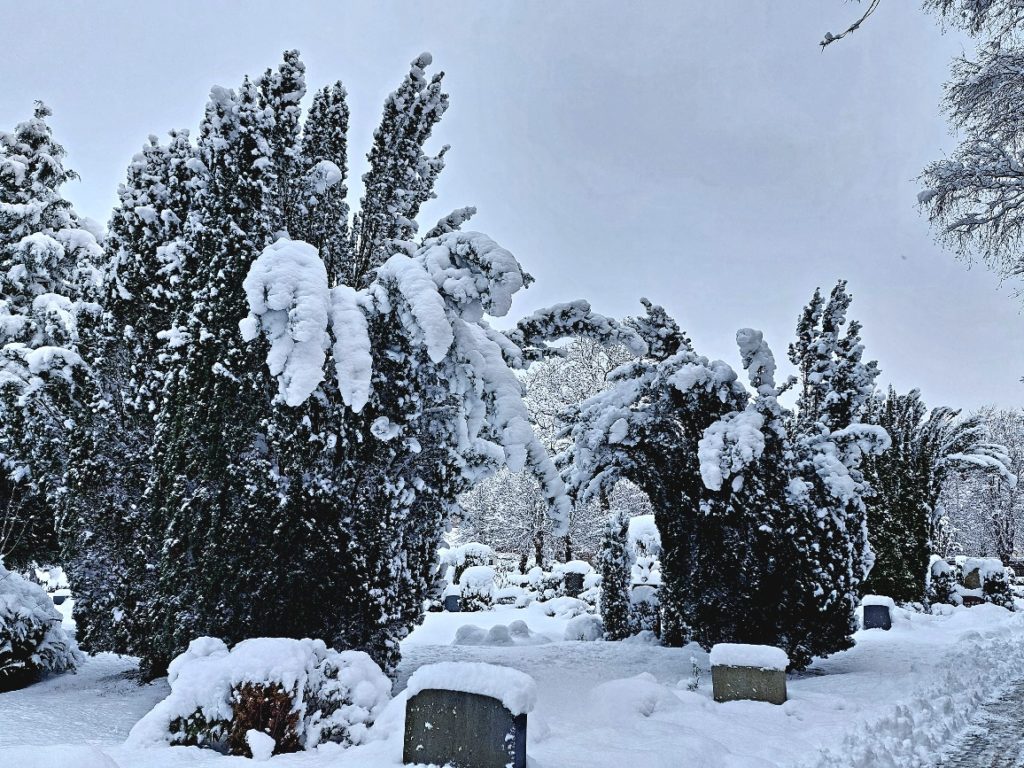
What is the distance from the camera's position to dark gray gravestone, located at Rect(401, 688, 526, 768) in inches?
Result: 143

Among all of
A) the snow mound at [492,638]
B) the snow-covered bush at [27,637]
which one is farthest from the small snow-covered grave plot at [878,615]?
the snow-covered bush at [27,637]

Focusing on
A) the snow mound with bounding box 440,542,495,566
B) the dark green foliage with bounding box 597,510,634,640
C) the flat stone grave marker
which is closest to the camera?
the dark green foliage with bounding box 597,510,634,640

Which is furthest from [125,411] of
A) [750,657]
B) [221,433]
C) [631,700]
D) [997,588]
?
[997,588]

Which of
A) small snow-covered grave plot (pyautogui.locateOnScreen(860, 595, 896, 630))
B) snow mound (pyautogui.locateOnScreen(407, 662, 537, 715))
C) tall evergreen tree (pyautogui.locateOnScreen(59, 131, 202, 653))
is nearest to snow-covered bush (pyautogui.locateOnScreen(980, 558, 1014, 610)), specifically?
small snow-covered grave plot (pyautogui.locateOnScreen(860, 595, 896, 630))

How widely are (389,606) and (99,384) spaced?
3.75 metres

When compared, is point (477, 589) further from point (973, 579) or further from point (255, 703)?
point (255, 703)

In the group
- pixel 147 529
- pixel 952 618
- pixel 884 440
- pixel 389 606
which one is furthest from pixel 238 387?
pixel 952 618

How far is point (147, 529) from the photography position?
18.4ft

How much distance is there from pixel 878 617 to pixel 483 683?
11547 mm

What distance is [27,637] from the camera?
6051 millimetres

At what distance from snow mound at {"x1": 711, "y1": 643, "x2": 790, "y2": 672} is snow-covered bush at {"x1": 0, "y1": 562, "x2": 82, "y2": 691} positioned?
21.9 ft

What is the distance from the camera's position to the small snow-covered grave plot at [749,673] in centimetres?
571

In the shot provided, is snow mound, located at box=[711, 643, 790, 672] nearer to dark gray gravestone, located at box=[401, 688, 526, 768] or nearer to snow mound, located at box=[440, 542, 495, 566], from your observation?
dark gray gravestone, located at box=[401, 688, 526, 768]

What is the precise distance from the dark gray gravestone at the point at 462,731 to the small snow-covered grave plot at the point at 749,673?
9.94 ft
